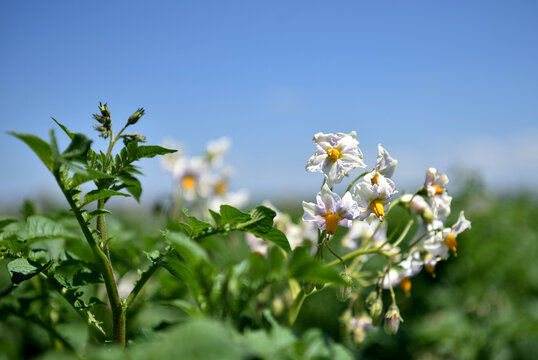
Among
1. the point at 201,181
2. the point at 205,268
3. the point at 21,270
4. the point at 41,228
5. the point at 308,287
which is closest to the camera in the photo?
the point at 205,268

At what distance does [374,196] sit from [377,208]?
36 millimetres

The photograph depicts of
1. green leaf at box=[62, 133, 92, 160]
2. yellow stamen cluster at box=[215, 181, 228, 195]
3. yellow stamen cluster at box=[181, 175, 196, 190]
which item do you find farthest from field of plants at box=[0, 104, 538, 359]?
yellow stamen cluster at box=[215, 181, 228, 195]

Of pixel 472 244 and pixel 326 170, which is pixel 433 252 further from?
pixel 472 244

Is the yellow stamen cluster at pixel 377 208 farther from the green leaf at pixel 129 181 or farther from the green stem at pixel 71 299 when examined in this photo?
the green stem at pixel 71 299

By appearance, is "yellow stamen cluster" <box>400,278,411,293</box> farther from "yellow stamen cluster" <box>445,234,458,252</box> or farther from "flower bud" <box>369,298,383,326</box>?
"yellow stamen cluster" <box>445,234,458,252</box>

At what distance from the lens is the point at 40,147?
744 millimetres

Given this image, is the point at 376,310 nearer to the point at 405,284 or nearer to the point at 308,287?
the point at 405,284

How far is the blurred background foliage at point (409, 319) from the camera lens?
0.68 m

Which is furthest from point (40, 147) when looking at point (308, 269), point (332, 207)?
point (332, 207)

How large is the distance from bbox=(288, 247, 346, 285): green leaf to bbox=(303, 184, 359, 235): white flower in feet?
1.38

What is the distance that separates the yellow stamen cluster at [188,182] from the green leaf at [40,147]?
2.21m

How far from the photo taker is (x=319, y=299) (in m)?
4.34

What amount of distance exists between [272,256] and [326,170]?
0.52 metres

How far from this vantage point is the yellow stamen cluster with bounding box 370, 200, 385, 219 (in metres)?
1.15
